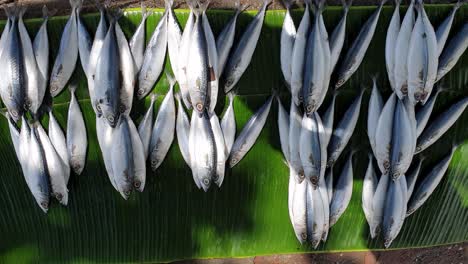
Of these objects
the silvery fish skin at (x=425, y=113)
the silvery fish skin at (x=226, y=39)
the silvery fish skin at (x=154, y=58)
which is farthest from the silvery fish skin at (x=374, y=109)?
the silvery fish skin at (x=154, y=58)

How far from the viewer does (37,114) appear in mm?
2996

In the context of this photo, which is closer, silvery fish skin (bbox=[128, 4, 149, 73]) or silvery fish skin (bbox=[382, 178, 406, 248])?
silvery fish skin (bbox=[128, 4, 149, 73])

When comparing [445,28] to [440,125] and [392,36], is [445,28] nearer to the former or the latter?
[392,36]

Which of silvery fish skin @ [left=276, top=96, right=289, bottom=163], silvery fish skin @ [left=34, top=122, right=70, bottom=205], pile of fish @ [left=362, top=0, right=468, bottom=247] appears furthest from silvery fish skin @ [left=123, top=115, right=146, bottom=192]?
pile of fish @ [left=362, top=0, right=468, bottom=247]

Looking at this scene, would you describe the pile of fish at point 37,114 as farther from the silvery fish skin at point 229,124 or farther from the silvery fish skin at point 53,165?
the silvery fish skin at point 229,124

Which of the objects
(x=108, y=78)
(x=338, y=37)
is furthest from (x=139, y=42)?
(x=338, y=37)

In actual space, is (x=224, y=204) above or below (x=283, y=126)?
below

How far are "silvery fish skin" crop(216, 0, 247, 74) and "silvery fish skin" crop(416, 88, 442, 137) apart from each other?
1.45 metres

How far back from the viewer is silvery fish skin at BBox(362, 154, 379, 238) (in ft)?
10.4

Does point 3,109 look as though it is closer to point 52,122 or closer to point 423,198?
point 52,122

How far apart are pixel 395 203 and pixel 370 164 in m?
0.33

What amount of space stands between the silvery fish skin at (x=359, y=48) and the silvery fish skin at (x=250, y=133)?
21.2 inches

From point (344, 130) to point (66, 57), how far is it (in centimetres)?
199

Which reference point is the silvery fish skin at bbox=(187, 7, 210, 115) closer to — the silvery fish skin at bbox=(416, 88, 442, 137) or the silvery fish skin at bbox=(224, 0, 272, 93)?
the silvery fish skin at bbox=(224, 0, 272, 93)
